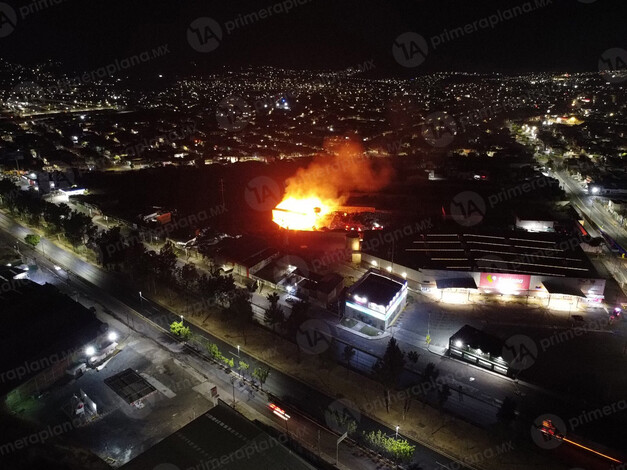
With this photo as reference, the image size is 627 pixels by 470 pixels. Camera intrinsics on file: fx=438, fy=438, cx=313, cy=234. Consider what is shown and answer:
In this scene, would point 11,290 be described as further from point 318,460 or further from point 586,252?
point 586,252

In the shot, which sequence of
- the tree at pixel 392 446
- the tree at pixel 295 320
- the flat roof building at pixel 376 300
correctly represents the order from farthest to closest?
the flat roof building at pixel 376 300 < the tree at pixel 295 320 < the tree at pixel 392 446

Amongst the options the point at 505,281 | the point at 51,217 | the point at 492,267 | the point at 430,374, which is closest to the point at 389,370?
the point at 430,374

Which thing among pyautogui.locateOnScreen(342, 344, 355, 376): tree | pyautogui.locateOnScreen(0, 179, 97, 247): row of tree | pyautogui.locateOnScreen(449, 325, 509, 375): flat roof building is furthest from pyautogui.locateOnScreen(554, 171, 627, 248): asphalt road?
pyautogui.locateOnScreen(0, 179, 97, 247): row of tree

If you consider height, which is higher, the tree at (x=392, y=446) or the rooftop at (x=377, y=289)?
the rooftop at (x=377, y=289)

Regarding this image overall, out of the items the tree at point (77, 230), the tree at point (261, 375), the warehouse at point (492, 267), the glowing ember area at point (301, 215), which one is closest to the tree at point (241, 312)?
the tree at point (261, 375)

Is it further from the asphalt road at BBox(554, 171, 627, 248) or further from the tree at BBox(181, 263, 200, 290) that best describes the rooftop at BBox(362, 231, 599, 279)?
the tree at BBox(181, 263, 200, 290)

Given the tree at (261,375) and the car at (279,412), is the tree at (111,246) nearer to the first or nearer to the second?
the tree at (261,375)

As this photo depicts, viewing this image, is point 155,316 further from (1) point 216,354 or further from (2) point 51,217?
(2) point 51,217
